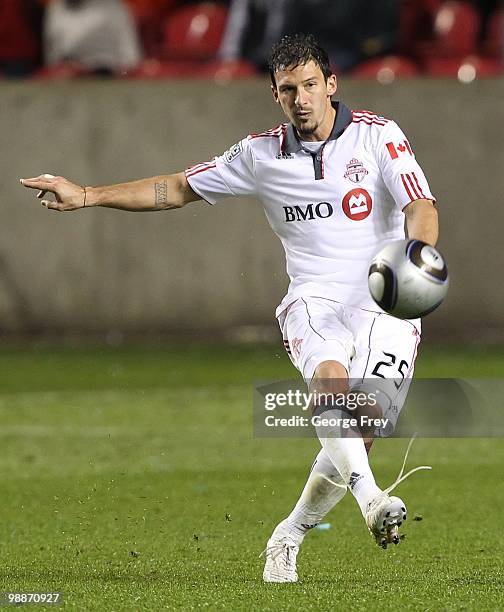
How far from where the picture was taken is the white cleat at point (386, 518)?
499 centimetres

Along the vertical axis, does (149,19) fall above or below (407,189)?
above

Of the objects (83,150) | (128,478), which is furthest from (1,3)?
(128,478)

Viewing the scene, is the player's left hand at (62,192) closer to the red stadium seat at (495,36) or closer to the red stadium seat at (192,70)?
the red stadium seat at (192,70)

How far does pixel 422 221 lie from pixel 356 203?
1.45 feet

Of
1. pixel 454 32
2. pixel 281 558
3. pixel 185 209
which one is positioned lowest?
pixel 281 558

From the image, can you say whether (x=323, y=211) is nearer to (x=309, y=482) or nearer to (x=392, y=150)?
(x=392, y=150)

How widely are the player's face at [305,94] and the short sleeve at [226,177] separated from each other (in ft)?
1.21

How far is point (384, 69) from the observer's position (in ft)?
46.2

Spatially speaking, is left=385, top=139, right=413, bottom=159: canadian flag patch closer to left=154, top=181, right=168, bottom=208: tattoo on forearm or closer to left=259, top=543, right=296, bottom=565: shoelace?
left=154, top=181, right=168, bottom=208: tattoo on forearm

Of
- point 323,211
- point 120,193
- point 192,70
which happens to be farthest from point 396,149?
point 192,70

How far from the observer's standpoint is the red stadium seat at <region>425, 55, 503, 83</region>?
13719 millimetres

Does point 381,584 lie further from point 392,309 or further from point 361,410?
point 392,309

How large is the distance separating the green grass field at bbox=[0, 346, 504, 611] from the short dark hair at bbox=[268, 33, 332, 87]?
6.60 feet

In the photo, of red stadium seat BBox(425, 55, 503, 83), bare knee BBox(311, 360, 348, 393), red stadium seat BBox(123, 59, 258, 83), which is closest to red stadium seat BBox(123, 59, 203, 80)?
red stadium seat BBox(123, 59, 258, 83)
